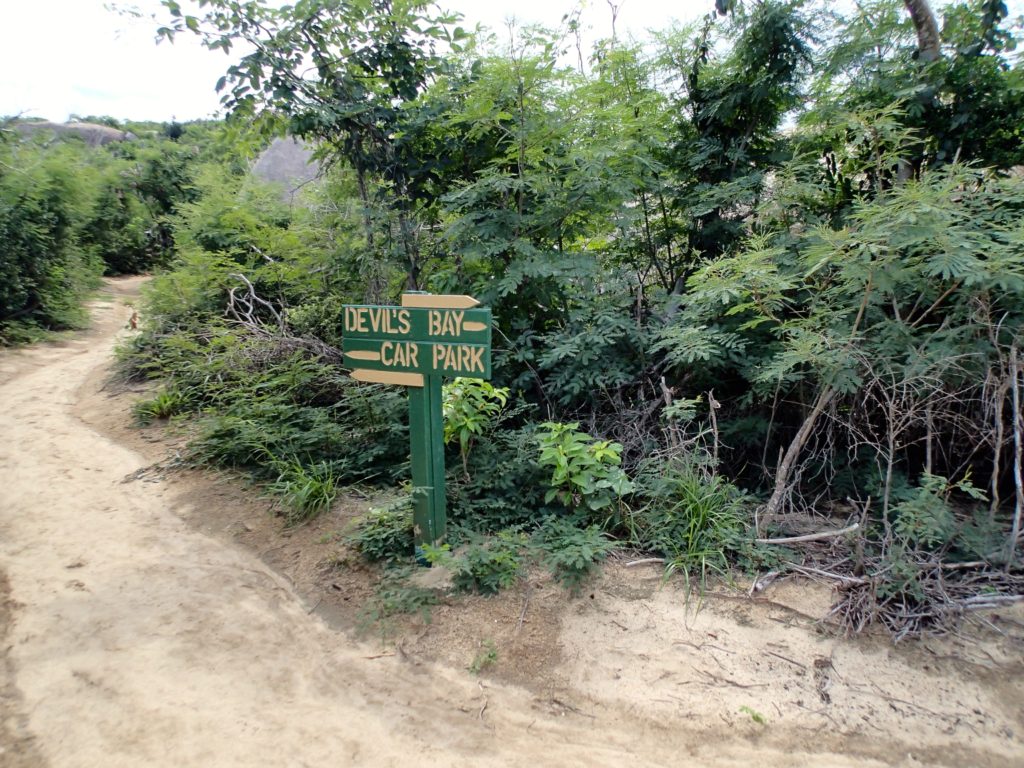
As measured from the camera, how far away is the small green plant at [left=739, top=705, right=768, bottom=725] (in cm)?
272

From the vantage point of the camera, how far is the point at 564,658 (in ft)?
10.1

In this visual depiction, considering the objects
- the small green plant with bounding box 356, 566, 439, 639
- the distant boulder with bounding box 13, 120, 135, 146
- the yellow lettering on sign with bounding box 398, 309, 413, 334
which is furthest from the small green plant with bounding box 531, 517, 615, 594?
the distant boulder with bounding box 13, 120, 135, 146

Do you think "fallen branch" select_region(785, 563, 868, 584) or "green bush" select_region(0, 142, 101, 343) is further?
"green bush" select_region(0, 142, 101, 343)

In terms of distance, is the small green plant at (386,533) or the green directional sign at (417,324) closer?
the green directional sign at (417,324)

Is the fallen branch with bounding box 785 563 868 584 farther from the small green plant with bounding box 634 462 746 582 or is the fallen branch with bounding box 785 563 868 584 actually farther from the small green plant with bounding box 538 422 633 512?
the small green plant with bounding box 538 422 633 512

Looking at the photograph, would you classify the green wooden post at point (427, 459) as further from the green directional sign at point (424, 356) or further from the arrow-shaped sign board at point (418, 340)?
the arrow-shaped sign board at point (418, 340)

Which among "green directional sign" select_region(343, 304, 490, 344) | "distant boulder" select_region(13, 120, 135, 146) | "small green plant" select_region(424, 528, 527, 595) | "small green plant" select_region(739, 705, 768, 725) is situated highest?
"distant boulder" select_region(13, 120, 135, 146)

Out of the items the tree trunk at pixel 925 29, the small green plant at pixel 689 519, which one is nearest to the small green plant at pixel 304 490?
the small green plant at pixel 689 519

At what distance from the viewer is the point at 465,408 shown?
4.26m

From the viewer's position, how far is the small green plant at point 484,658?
9.91 feet

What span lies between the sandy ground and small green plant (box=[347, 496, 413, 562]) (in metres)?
0.16

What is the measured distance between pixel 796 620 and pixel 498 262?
335 centimetres

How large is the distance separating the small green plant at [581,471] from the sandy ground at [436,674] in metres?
0.47

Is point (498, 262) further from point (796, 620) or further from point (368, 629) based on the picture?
point (796, 620)
